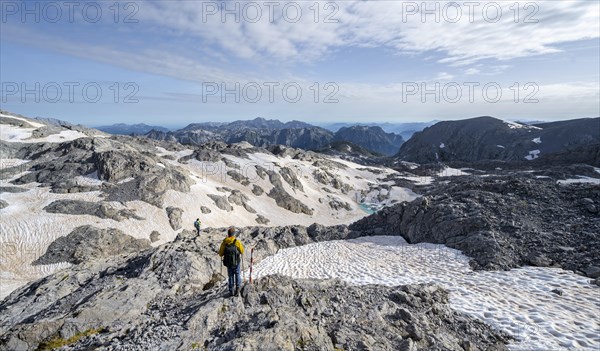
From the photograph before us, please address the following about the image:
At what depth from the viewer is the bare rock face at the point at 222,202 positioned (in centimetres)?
6461

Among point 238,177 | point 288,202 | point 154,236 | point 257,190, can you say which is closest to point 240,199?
point 257,190

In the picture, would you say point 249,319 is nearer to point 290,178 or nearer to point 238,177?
point 238,177

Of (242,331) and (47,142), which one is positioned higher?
(47,142)

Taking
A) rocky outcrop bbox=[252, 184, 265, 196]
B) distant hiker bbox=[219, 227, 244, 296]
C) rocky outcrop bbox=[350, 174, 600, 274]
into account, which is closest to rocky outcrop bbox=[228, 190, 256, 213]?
rocky outcrop bbox=[252, 184, 265, 196]

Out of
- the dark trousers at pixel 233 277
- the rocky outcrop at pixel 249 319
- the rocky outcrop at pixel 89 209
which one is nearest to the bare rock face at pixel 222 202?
→ the rocky outcrop at pixel 89 209

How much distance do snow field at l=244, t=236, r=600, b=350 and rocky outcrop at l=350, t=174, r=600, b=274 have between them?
1375 millimetres

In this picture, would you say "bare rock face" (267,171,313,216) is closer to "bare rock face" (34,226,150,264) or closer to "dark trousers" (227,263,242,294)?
"bare rock face" (34,226,150,264)

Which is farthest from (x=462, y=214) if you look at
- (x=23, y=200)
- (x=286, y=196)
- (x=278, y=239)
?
(x=23, y=200)

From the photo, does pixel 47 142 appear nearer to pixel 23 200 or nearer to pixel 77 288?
pixel 23 200

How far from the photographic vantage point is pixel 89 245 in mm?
42688

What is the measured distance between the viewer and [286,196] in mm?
81875

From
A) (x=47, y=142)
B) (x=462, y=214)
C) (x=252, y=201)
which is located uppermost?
(x=47, y=142)

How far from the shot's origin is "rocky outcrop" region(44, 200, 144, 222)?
155 ft

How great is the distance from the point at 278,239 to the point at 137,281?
694 inches
